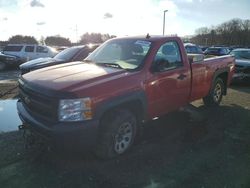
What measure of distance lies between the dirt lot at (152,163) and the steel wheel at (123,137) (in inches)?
6.2

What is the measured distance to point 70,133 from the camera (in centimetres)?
398

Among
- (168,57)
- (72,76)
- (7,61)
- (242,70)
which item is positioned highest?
(168,57)

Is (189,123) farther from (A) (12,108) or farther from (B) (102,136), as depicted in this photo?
(A) (12,108)

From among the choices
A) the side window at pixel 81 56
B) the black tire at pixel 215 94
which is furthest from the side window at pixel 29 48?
the black tire at pixel 215 94

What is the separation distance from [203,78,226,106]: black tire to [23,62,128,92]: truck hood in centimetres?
378

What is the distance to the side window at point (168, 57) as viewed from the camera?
A: 209 inches

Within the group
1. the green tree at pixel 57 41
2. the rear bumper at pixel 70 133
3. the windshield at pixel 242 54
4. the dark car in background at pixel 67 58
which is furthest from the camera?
the green tree at pixel 57 41

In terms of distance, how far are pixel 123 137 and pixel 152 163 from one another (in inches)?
24.1

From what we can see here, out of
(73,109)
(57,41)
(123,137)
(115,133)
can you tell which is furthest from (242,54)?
(57,41)

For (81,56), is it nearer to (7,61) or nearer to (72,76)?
(72,76)

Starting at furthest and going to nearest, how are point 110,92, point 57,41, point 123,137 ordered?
1. point 57,41
2. point 123,137
3. point 110,92

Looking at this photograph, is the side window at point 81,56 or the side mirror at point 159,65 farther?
the side window at point 81,56

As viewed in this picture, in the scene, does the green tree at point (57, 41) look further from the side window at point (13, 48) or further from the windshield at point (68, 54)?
the windshield at point (68, 54)

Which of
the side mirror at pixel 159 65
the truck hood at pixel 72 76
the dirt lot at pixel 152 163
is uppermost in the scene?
the side mirror at pixel 159 65
